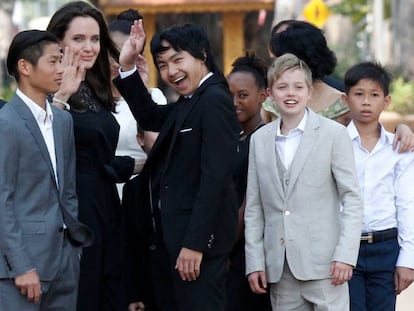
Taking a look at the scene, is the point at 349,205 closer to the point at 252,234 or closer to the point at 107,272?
the point at 252,234

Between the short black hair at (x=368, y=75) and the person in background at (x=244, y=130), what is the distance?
72 centimetres

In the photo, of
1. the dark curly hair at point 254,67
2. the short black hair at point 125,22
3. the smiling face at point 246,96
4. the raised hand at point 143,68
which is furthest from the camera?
the short black hair at point 125,22

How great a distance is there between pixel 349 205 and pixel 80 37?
192cm

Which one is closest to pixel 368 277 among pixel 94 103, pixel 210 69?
pixel 210 69

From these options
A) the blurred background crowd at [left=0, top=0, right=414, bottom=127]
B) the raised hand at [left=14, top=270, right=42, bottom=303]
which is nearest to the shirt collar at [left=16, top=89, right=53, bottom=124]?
the raised hand at [left=14, top=270, right=42, bottom=303]

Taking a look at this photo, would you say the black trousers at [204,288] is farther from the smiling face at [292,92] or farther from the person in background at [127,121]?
the person in background at [127,121]

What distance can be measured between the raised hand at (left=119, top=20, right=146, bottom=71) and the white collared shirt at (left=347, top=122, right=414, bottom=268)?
4.72 feet

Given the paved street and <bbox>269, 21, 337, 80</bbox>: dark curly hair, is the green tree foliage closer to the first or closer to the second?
the paved street

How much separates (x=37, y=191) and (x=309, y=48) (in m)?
2.01

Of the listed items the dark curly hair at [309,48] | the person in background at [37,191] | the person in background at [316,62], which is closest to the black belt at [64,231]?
the person in background at [37,191]

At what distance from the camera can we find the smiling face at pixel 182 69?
19.4ft

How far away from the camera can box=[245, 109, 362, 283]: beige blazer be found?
225 inches

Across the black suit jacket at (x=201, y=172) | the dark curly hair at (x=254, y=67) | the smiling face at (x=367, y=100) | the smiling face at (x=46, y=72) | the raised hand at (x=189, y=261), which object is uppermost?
the smiling face at (x=46, y=72)

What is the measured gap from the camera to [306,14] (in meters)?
23.1
